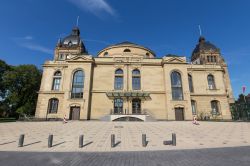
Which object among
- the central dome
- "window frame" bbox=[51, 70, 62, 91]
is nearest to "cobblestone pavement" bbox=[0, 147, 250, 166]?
"window frame" bbox=[51, 70, 62, 91]

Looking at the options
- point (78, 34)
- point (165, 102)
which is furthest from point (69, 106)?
point (78, 34)

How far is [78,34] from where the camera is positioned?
55375mm

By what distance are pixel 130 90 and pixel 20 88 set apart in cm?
3039

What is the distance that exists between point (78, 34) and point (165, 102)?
145ft

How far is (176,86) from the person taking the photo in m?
28.7

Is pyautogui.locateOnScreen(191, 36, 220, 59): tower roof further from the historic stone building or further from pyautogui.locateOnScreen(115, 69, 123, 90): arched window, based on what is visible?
pyautogui.locateOnScreen(115, 69, 123, 90): arched window

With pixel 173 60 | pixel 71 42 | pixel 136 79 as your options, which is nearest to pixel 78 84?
pixel 136 79

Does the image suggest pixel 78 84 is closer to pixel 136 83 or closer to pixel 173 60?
pixel 136 83

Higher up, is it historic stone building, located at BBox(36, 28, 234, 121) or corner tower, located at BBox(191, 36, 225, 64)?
corner tower, located at BBox(191, 36, 225, 64)

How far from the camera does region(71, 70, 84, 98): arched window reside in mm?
27761

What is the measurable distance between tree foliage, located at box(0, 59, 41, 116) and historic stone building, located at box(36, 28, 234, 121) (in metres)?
10.2

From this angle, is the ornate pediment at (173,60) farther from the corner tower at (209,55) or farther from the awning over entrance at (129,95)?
the corner tower at (209,55)

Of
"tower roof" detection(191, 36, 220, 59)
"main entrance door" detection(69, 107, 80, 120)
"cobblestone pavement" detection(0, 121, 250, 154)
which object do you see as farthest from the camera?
"tower roof" detection(191, 36, 220, 59)

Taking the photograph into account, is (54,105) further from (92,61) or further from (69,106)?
(92,61)
